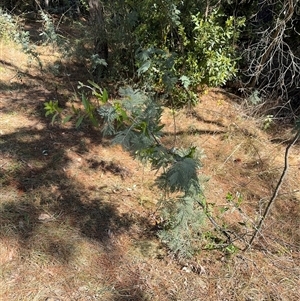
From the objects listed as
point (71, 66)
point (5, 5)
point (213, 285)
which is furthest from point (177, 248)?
point (5, 5)

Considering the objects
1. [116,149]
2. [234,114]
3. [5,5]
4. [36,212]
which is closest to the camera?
[36,212]

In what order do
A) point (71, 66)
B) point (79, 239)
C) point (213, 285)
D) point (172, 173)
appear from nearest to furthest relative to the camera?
point (172, 173), point (213, 285), point (79, 239), point (71, 66)

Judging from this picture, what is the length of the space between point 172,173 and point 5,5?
320 inches

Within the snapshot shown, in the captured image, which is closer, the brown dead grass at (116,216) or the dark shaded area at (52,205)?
the brown dead grass at (116,216)

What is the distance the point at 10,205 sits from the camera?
2666 mm

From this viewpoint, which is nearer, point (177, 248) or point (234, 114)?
point (177, 248)

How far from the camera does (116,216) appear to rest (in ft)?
9.11

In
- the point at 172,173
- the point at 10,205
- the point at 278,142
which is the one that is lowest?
the point at 278,142

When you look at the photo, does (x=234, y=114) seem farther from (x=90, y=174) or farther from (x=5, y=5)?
(x=5, y=5)

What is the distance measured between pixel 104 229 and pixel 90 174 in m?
0.77

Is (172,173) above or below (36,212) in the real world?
above

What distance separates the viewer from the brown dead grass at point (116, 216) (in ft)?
7.34

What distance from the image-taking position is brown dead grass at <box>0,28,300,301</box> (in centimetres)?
224

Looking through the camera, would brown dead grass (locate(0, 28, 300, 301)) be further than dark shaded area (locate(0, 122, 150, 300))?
No
